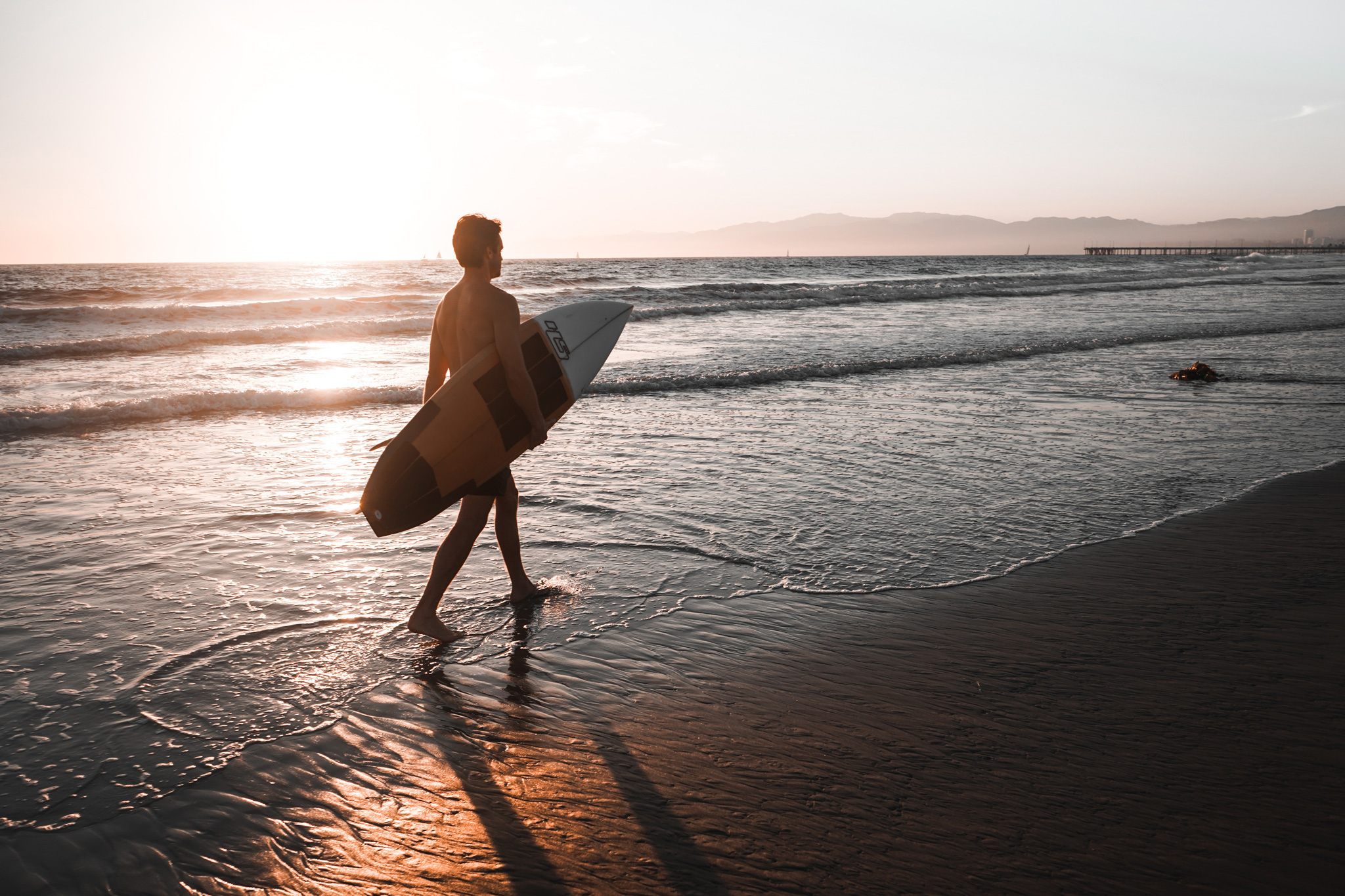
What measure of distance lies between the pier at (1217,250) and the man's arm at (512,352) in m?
135

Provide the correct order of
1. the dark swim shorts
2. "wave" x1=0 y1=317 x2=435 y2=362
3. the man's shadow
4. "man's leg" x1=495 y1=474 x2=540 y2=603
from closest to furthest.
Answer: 1. the man's shadow
2. the dark swim shorts
3. "man's leg" x1=495 y1=474 x2=540 y2=603
4. "wave" x1=0 y1=317 x2=435 y2=362

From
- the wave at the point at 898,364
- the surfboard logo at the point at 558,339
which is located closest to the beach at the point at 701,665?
the surfboard logo at the point at 558,339

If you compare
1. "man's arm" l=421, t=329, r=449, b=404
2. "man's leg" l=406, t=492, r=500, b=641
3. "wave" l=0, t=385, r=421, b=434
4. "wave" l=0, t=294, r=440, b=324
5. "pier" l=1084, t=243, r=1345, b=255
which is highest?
"pier" l=1084, t=243, r=1345, b=255

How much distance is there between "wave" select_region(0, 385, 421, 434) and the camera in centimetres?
905

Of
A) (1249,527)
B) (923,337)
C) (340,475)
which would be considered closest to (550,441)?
(340,475)

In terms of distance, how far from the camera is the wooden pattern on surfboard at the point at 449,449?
13.4 ft

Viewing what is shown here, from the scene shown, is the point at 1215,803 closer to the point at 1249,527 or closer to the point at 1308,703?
the point at 1308,703

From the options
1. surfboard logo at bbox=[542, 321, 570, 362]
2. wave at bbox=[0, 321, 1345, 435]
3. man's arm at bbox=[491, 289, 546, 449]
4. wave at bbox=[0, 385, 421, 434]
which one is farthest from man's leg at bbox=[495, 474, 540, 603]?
wave at bbox=[0, 385, 421, 434]

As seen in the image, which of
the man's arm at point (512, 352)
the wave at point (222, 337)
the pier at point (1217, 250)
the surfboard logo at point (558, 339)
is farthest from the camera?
the pier at point (1217, 250)

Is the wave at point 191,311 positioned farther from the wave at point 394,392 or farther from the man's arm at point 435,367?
the man's arm at point 435,367

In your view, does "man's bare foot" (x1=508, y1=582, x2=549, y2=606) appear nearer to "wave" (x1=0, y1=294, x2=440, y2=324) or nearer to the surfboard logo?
the surfboard logo

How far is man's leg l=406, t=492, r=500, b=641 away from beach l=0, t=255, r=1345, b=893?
0.12 m

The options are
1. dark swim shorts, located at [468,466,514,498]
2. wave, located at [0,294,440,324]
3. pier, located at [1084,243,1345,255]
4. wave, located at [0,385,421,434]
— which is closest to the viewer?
dark swim shorts, located at [468,466,514,498]

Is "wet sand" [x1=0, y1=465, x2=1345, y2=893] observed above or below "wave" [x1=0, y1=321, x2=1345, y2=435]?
below
